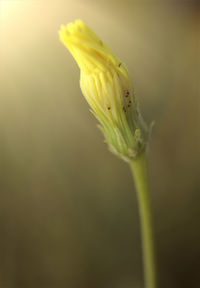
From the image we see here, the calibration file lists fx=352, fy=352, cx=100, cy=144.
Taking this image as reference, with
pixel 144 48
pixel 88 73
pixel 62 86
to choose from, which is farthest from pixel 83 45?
pixel 144 48

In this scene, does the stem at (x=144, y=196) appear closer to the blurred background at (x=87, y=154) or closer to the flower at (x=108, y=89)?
the flower at (x=108, y=89)

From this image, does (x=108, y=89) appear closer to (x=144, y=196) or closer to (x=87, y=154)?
(x=144, y=196)

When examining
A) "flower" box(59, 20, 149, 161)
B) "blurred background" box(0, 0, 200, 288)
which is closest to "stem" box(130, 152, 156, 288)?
"flower" box(59, 20, 149, 161)

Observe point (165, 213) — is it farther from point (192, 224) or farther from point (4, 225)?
point (4, 225)

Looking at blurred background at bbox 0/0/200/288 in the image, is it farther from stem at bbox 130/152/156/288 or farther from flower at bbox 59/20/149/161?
flower at bbox 59/20/149/161

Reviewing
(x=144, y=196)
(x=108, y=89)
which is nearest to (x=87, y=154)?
(x=144, y=196)
